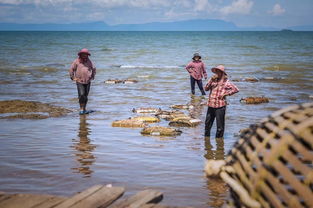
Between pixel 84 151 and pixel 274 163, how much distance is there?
5857mm

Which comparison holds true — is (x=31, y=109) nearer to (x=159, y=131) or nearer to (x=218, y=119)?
(x=159, y=131)

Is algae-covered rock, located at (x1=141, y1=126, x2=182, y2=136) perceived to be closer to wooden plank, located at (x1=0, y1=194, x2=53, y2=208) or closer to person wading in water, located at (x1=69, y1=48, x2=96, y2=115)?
person wading in water, located at (x1=69, y1=48, x2=96, y2=115)

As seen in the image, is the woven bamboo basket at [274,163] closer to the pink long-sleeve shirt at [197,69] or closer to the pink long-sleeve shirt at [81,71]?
the pink long-sleeve shirt at [81,71]

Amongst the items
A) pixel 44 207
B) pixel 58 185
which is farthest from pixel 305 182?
pixel 58 185

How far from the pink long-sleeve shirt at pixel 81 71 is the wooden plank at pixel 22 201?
27.6 feet

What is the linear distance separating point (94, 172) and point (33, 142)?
2.50 metres

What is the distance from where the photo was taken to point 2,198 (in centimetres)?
377

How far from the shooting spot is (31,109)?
12.9m

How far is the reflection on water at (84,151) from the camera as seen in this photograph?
22.2 ft

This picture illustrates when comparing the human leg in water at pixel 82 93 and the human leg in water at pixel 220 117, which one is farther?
the human leg in water at pixel 82 93

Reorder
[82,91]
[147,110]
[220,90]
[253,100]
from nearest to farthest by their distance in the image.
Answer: [220,90]
[82,91]
[147,110]
[253,100]

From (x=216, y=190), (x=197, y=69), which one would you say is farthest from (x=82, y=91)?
(x=216, y=190)

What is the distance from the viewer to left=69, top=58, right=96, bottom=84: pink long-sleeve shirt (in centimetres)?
1202

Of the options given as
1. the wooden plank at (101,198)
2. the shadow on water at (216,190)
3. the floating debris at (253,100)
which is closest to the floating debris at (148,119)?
the shadow on water at (216,190)
